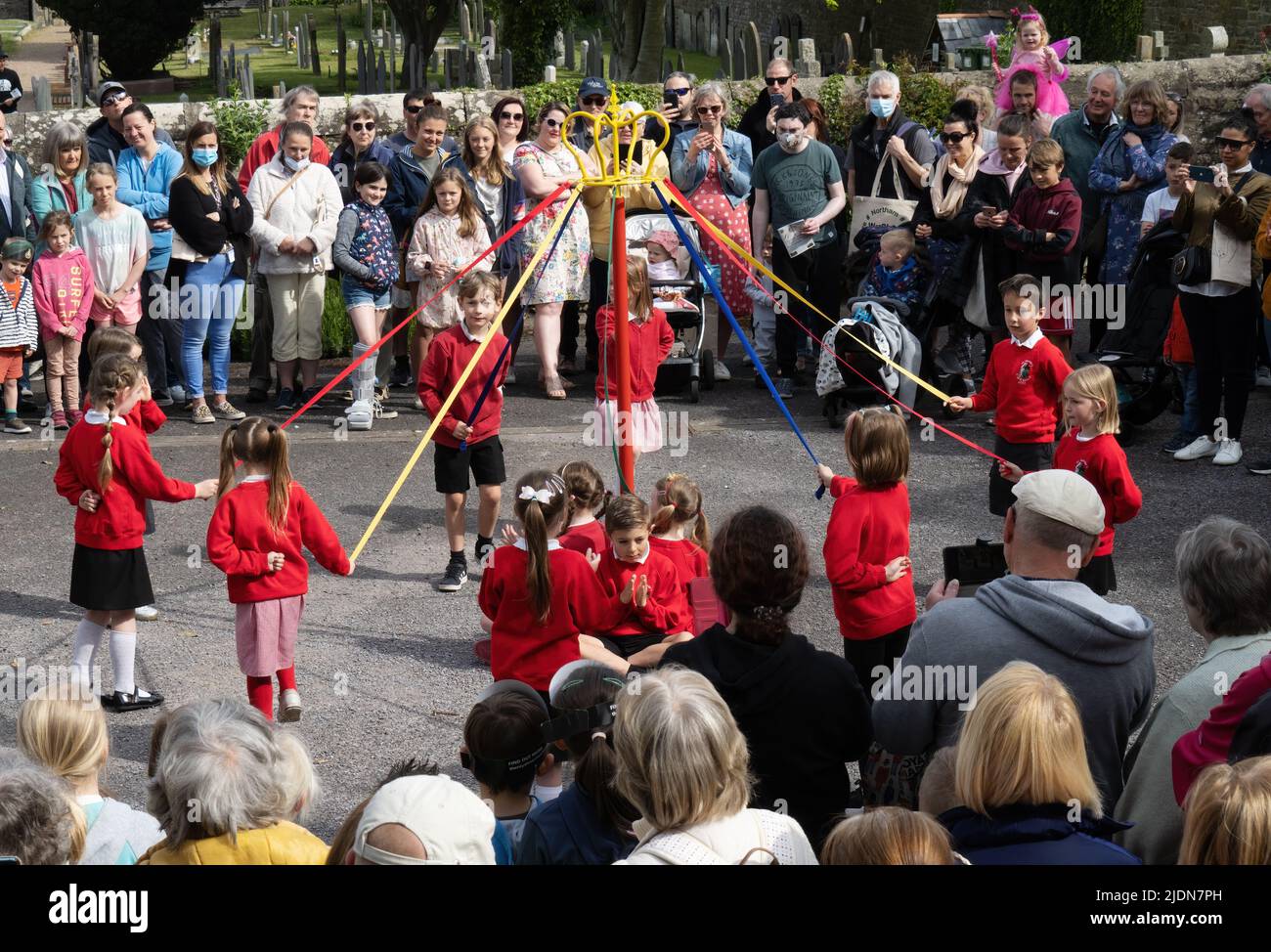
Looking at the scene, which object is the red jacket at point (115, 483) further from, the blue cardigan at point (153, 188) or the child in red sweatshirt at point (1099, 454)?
the blue cardigan at point (153, 188)

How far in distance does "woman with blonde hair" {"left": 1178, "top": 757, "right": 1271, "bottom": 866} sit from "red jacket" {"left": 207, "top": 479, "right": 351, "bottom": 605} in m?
3.89

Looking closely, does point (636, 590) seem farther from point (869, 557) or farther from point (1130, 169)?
point (1130, 169)

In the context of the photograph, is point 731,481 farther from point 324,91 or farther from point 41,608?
point 324,91

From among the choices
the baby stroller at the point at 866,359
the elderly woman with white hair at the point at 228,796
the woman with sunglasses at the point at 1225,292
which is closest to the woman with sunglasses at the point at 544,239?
the baby stroller at the point at 866,359

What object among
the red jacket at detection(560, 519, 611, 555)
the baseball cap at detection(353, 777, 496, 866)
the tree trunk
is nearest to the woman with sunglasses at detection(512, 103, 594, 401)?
the red jacket at detection(560, 519, 611, 555)

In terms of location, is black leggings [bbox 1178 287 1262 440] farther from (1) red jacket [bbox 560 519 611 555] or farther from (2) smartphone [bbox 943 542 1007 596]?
(1) red jacket [bbox 560 519 611 555]

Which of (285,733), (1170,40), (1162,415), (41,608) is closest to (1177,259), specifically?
(1162,415)

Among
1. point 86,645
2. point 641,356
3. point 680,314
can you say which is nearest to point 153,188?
point 680,314

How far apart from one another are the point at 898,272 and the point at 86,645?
6395mm

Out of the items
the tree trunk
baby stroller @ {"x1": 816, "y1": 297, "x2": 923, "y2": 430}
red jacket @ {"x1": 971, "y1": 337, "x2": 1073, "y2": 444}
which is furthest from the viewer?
the tree trunk

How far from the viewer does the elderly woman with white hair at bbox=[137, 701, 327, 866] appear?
12.0 ft

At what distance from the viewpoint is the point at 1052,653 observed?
438cm

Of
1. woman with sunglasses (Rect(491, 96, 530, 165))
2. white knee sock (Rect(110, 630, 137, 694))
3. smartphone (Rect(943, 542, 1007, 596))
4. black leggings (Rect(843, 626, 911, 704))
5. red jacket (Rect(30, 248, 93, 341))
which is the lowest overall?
white knee sock (Rect(110, 630, 137, 694))
